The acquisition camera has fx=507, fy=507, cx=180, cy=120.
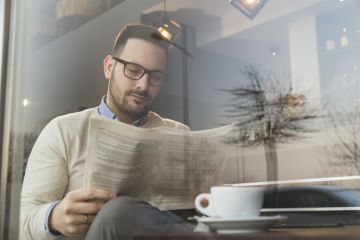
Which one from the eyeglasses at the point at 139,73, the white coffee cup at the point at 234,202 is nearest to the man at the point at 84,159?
the eyeglasses at the point at 139,73

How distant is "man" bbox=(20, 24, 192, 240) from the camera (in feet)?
3.07

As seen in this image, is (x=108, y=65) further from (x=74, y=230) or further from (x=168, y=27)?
(x=74, y=230)

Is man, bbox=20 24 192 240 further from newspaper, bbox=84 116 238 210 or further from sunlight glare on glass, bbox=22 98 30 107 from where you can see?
sunlight glare on glass, bbox=22 98 30 107

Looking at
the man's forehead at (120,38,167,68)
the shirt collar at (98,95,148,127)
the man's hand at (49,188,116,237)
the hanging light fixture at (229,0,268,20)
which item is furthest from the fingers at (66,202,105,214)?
the hanging light fixture at (229,0,268,20)

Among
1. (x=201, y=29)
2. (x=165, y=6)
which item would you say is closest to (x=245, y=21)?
(x=201, y=29)

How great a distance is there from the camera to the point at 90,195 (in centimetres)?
98

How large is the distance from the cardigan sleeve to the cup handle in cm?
32

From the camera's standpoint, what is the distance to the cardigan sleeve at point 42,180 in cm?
104

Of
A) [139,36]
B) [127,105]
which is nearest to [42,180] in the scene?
[127,105]

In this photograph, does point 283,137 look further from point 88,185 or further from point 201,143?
point 88,185

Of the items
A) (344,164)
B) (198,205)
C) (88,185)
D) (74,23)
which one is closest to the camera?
(344,164)

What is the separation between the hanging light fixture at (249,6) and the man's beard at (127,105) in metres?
0.25

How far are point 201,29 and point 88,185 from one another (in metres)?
0.37

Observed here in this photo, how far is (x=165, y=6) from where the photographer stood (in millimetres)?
994
